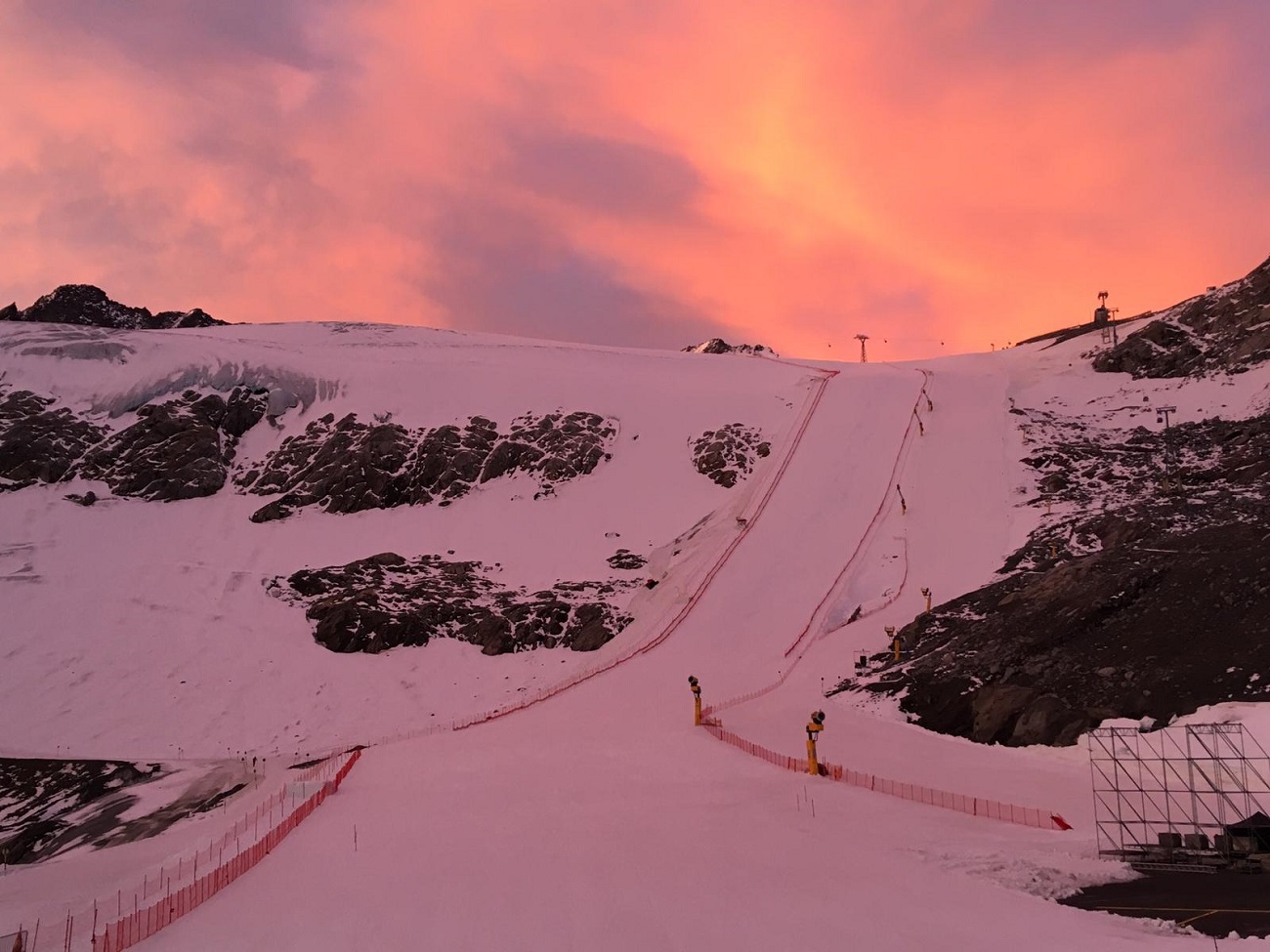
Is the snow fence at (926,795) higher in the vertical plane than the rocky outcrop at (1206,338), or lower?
lower

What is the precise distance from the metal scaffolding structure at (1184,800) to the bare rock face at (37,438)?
64.0 metres

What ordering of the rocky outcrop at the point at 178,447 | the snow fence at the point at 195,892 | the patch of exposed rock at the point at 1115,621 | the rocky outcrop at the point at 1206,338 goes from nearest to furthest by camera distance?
the snow fence at the point at 195,892 → the patch of exposed rock at the point at 1115,621 → the rocky outcrop at the point at 1206,338 → the rocky outcrop at the point at 178,447

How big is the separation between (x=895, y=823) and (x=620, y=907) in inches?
320

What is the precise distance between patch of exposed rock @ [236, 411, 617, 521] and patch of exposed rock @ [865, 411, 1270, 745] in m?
33.8

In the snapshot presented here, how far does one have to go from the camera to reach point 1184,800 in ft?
72.5

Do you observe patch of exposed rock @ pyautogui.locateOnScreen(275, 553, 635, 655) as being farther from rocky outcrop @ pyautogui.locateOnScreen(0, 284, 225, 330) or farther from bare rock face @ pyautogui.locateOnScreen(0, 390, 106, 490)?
rocky outcrop @ pyautogui.locateOnScreen(0, 284, 225, 330)

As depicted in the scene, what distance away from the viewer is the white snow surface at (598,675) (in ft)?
52.9

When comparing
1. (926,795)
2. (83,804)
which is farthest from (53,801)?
(926,795)

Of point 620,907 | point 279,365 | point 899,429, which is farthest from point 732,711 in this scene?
point 279,365

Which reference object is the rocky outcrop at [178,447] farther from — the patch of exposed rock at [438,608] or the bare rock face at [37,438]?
the patch of exposed rock at [438,608]

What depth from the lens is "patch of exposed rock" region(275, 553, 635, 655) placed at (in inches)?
1843

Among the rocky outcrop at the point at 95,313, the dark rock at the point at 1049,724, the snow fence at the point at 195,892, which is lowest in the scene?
the snow fence at the point at 195,892

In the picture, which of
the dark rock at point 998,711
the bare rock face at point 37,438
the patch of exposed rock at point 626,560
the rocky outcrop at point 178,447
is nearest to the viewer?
the dark rock at point 998,711

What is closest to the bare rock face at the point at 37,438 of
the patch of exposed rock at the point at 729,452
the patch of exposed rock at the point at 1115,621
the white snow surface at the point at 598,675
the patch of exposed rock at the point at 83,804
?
the white snow surface at the point at 598,675
